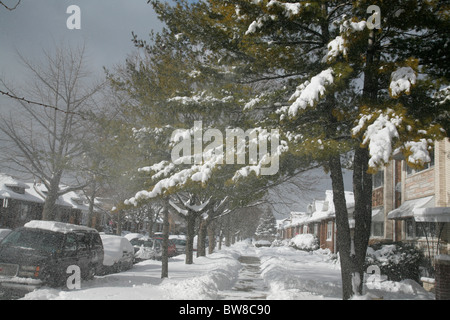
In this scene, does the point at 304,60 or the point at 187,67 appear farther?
the point at 187,67

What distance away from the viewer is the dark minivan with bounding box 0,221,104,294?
9164 millimetres

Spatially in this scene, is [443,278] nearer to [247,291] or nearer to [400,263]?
[247,291]

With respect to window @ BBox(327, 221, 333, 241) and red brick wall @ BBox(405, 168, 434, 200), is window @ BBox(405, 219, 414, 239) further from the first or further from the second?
window @ BBox(327, 221, 333, 241)

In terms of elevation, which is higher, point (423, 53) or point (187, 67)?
point (187, 67)

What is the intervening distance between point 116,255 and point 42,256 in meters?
6.07

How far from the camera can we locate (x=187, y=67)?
492 inches

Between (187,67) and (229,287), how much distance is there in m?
7.11

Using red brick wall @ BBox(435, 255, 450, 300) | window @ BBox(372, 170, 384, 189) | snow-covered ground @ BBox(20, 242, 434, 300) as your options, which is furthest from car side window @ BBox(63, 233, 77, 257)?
window @ BBox(372, 170, 384, 189)

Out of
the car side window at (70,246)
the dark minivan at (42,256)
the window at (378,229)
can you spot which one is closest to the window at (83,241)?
the dark minivan at (42,256)

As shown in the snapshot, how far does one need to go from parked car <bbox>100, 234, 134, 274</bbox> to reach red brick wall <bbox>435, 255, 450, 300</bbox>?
35.8 ft

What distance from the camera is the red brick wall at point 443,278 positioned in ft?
29.6

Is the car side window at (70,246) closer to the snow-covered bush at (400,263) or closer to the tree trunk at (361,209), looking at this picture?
the tree trunk at (361,209)
